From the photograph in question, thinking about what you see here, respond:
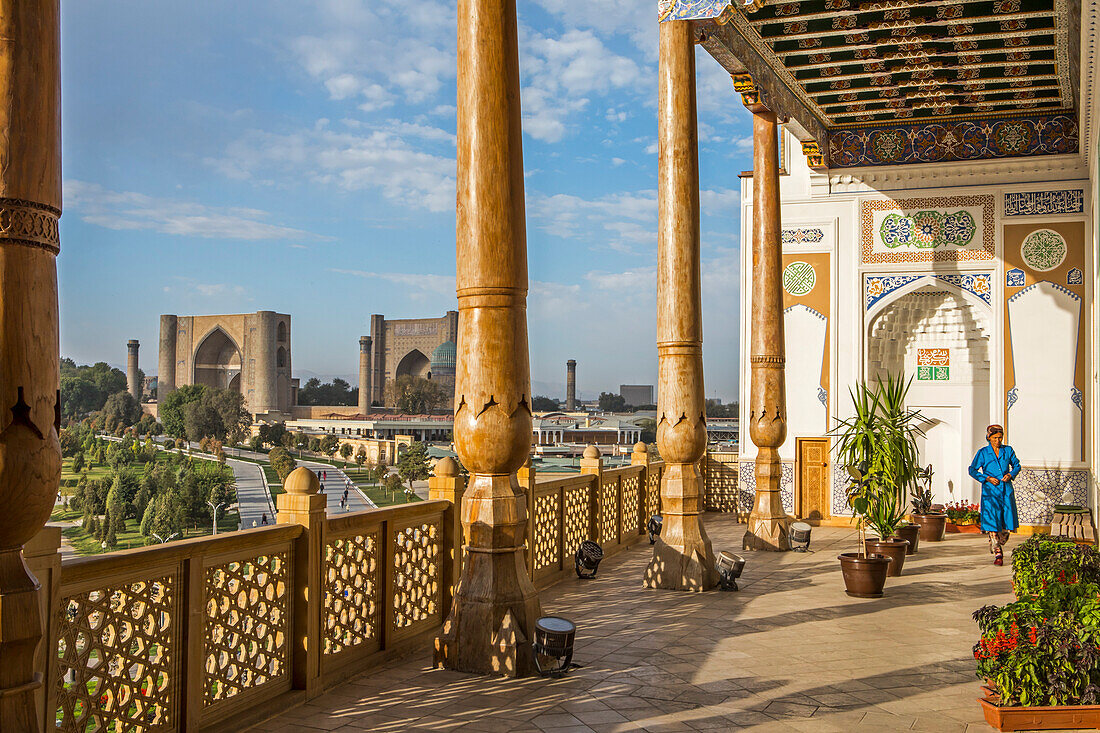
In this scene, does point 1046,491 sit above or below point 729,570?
above

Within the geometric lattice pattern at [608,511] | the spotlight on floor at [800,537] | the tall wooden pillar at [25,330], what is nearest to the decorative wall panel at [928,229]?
the spotlight on floor at [800,537]

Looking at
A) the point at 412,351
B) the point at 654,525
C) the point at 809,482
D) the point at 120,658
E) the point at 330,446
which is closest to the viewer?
the point at 120,658

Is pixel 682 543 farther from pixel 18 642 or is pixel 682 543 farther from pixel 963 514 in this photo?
pixel 963 514

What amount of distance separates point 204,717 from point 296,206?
3423 inches

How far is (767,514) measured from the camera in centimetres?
1011

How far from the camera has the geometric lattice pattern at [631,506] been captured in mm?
10023

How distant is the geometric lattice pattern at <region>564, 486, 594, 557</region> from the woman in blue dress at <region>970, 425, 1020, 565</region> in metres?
4.15

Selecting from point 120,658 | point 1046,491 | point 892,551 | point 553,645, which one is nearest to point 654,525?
point 892,551

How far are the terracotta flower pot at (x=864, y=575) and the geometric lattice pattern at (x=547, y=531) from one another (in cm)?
238

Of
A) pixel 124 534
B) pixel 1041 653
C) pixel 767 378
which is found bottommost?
pixel 124 534

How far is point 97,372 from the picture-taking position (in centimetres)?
4659

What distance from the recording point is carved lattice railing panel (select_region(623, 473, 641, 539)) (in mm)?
10016

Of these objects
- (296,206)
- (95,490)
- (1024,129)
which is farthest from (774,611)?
(296,206)

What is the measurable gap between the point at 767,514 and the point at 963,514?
3.74 meters
